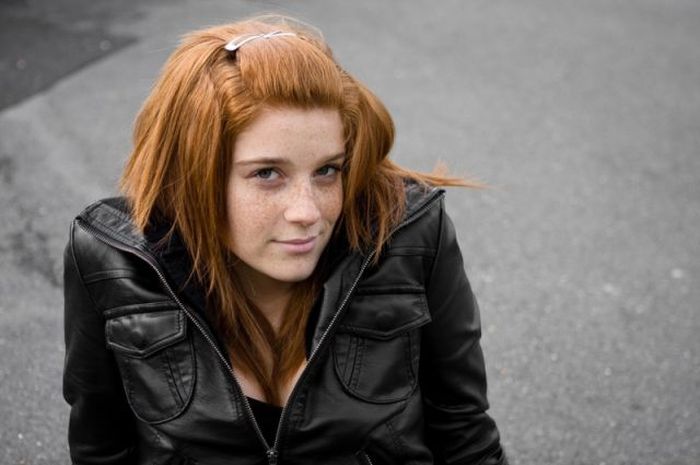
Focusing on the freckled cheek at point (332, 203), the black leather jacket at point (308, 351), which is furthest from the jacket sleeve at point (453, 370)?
the freckled cheek at point (332, 203)

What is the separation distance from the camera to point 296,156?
1700 mm

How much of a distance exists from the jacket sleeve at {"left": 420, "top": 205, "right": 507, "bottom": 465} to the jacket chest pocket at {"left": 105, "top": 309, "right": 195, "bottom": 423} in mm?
576

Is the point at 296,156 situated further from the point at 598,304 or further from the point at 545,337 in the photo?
the point at 598,304

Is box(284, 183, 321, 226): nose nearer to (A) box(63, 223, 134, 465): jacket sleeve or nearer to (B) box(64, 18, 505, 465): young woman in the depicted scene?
(B) box(64, 18, 505, 465): young woman

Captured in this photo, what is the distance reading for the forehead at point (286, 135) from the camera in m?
1.67

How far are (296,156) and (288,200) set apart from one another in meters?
0.10

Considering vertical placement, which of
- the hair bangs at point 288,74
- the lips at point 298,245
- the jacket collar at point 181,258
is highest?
the hair bangs at point 288,74

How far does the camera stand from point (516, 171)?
516 cm

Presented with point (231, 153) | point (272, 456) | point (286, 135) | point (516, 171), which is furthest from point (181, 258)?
point (516, 171)

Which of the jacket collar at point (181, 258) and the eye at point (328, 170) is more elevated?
the eye at point (328, 170)

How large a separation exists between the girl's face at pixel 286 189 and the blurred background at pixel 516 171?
156 cm

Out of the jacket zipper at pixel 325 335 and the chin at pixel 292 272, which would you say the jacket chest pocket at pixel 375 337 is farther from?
the chin at pixel 292 272

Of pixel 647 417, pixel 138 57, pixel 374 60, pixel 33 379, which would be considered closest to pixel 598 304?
pixel 647 417

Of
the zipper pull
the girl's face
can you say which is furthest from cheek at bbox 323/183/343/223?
the zipper pull
